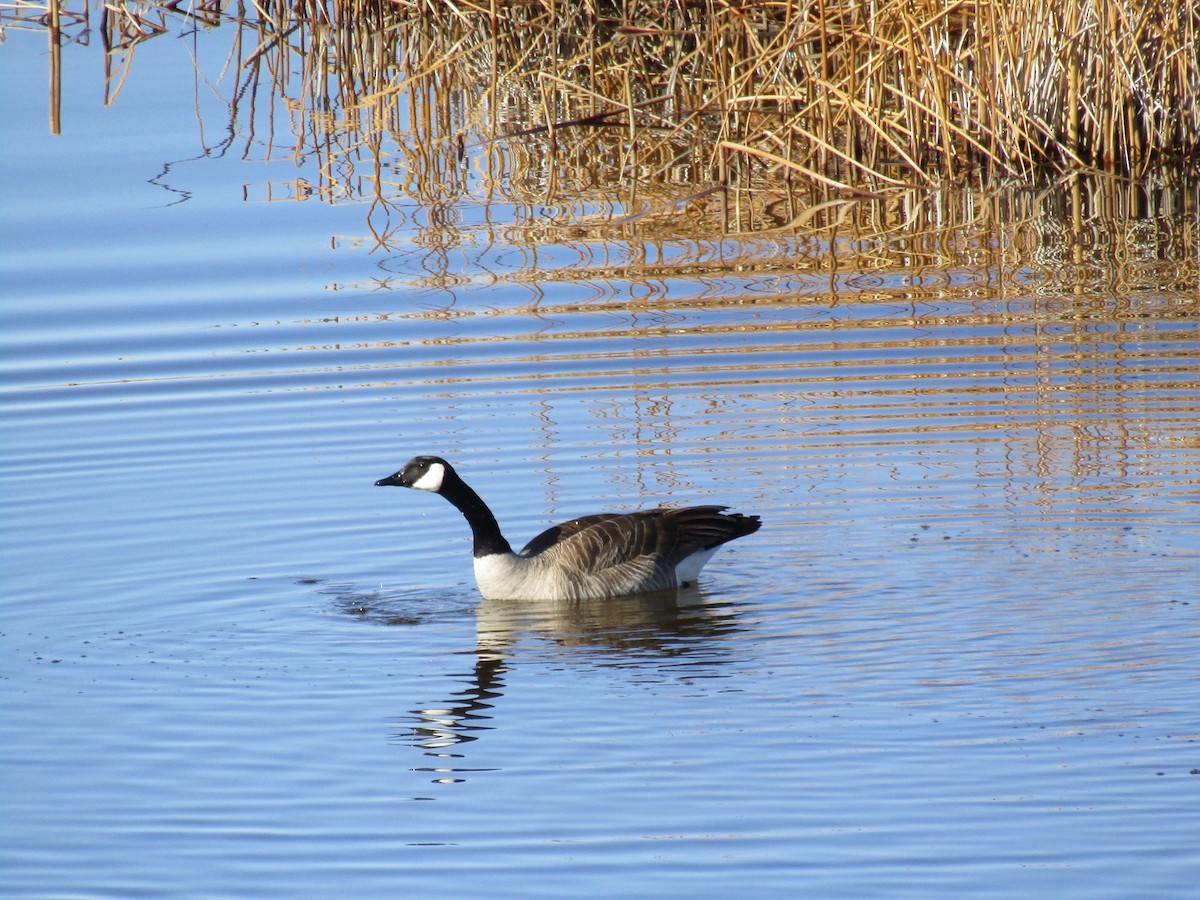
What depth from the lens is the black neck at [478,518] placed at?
9438mm

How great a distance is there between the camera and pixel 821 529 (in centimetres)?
998

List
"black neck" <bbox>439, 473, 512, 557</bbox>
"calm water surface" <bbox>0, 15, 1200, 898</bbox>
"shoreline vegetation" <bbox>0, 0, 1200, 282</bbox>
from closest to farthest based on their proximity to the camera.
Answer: "calm water surface" <bbox>0, 15, 1200, 898</bbox>
"black neck" <bbox>439, 473, 512, 557</bbox>
"shoreline vegetation" <bbox>0, 0, 1200, 282</bbox>

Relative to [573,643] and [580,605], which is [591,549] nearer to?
[580,605]

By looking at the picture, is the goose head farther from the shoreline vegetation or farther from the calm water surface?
the shoreline vegetation

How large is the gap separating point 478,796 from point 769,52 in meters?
11.7

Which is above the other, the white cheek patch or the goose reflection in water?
the white cheek patch

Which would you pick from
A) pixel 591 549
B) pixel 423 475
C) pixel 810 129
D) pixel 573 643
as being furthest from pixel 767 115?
pixel 573 643

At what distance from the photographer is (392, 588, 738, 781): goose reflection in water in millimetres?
7480

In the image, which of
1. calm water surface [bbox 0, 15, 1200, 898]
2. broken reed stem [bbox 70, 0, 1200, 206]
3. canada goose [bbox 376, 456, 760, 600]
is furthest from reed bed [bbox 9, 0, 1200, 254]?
canada goose [bbox 376, 456, 760, 600]

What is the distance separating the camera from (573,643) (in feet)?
28.8

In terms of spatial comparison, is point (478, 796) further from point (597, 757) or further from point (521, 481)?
point (521, 481)

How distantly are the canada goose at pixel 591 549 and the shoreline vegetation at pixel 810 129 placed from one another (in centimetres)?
636

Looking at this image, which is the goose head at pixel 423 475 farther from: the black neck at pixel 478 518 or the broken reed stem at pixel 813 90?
the broken reed stem at pixel 813 90

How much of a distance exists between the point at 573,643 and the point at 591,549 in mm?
838
